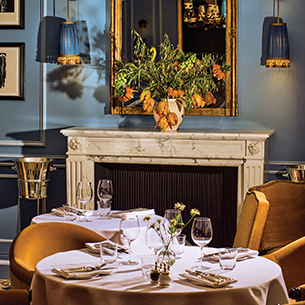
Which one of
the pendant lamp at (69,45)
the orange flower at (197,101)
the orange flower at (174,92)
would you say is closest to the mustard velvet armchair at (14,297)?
the orange flower at (174,92)

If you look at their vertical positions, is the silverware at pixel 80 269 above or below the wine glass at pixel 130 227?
below

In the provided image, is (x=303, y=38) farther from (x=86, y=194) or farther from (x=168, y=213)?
(x=168, y=213)

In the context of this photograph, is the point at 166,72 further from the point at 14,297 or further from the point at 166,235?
the point at 14,297

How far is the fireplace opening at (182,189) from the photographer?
411 cm

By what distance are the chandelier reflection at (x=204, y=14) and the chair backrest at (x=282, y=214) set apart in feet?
5.75

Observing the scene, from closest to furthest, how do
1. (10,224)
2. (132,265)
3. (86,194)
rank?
(132,265) < (86,194) < (10,224)

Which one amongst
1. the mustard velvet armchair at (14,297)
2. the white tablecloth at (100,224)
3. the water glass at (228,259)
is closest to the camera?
the mustard velvet armchair at (14,297)

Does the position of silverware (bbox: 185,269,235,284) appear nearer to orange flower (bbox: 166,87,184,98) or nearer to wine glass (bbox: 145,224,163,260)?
wine glass (bbox: 145,224,163,260)

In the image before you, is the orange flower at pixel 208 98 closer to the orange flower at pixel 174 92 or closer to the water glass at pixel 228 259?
the orange flower at pixel 174 92

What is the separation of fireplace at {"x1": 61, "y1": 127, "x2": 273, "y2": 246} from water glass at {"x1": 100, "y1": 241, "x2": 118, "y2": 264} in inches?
81.9

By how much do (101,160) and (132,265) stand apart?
2262mm

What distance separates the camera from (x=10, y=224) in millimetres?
4812

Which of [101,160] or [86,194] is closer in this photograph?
[86,194]

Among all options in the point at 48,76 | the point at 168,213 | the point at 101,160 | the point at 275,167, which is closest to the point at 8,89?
the point at 48,76
